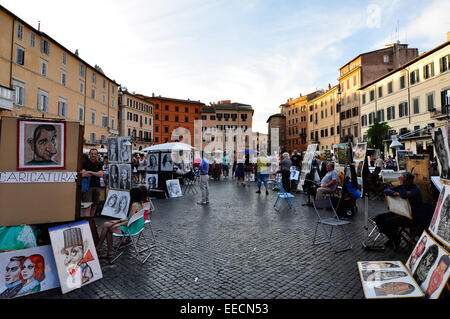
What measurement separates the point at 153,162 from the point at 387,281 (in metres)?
10.5

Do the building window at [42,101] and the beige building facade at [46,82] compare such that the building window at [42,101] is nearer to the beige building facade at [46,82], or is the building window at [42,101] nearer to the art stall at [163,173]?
the beige building facade at [46,82]

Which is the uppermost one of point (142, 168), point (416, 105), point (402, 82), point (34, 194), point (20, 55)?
point (20, 55)

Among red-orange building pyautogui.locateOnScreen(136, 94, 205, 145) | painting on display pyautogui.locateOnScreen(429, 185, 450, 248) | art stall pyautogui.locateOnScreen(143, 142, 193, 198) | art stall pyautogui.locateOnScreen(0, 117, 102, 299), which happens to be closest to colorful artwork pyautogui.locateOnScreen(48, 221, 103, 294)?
art stall pyautogui.locateOnScreen(0, 117, 102, 299)

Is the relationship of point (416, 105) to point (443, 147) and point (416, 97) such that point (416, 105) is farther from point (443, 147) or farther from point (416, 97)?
point (443, 147)

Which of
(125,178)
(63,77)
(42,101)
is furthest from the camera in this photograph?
(63,77)

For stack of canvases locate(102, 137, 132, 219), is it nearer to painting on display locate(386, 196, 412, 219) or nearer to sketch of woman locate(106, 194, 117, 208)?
sketch of woman locate(106, 194, 117, 208)

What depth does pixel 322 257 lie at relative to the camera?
175 inches

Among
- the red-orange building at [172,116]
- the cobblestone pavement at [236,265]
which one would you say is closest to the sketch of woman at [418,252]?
the cobblestone pavement at [236,265]

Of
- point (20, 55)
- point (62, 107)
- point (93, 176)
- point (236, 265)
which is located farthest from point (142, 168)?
point (62, 107)

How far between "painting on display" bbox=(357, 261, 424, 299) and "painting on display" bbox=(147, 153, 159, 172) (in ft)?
32.3

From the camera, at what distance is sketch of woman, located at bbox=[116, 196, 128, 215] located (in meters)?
7.16

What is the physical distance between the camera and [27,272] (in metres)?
3.23

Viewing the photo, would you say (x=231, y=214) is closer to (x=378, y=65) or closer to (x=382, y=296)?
(x=382, y=296)

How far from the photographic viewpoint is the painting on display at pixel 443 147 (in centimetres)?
303
